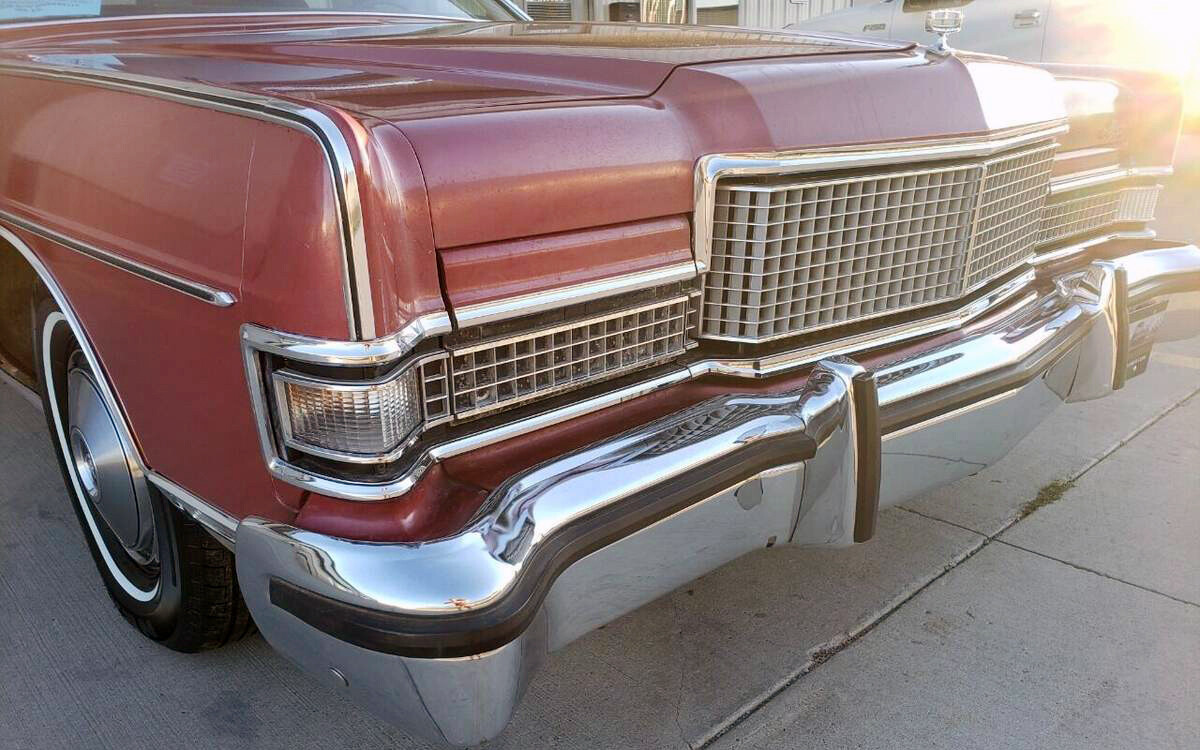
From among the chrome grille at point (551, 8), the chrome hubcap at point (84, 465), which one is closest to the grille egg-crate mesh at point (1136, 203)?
the chrome hubcap at point (84, 465)

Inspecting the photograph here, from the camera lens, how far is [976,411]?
77.7 inches

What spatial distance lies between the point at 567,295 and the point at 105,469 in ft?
4.15

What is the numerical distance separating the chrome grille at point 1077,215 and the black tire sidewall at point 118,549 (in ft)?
7.85

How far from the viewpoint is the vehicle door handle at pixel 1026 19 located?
6405mm

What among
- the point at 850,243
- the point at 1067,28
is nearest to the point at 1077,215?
the point at 850,243

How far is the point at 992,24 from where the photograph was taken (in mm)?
6676

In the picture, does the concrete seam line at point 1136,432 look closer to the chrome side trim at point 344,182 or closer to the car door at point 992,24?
the chrome side trim at point 344,182

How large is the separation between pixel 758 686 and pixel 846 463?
24.9 inches

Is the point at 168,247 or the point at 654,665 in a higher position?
the point at 168,247

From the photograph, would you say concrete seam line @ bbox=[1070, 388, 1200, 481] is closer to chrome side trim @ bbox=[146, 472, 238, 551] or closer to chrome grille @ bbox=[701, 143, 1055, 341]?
chrome grille @ bbox=[701, 143, 1055, 341]

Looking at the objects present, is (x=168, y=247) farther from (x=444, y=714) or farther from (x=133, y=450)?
A: (x=444, y=714)

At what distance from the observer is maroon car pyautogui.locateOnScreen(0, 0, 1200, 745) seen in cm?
134

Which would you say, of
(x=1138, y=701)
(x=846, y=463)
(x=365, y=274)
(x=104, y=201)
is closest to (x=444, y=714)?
(x=365, y=274)

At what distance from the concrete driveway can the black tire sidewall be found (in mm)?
103
